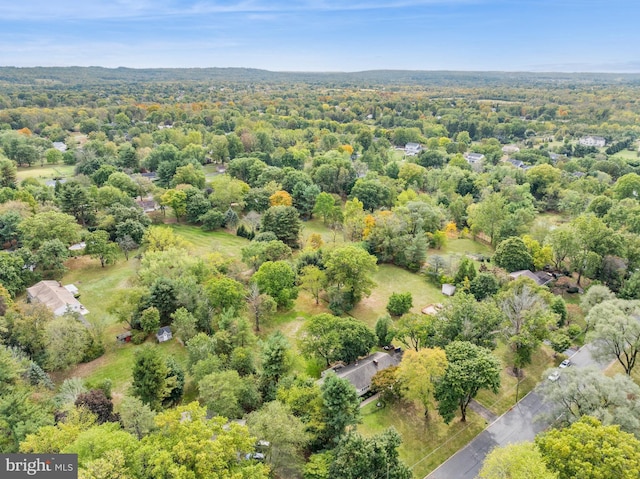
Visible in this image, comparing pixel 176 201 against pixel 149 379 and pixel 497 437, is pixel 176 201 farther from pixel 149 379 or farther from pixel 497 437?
pixel 497 437

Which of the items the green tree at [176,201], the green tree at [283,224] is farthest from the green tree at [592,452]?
the green tree at [176,201]

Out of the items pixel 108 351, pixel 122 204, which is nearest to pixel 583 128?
pixel 122 204

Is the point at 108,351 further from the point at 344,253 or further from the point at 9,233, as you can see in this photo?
the point at 9,233

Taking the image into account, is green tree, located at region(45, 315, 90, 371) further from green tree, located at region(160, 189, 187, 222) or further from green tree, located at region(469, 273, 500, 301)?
green tree, located at region(469, 273, 500, 301)

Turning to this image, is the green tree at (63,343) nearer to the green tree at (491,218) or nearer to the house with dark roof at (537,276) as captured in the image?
the house with dark roof at (537,276)

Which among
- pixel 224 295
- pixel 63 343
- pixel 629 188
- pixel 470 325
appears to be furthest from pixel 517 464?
pixel 629 188
